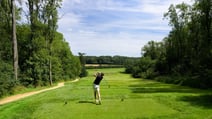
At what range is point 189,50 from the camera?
6588cm

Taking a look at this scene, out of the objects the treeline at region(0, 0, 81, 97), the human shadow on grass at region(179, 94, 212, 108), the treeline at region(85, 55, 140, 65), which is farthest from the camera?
the treeline at region(85, 55, 140, 65)

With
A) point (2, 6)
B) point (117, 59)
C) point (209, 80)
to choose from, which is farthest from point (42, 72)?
point (117, 59)

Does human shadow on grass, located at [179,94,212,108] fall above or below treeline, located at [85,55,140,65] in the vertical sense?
below

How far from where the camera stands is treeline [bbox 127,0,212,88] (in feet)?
141

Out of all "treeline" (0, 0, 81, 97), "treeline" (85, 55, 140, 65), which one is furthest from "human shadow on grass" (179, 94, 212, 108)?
"treeline" (85, 55, 140, 65)

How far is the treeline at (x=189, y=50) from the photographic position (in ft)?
141

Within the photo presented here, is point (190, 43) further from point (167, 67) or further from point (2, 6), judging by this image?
point (2, 6)

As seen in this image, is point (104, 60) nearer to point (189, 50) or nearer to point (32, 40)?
point (189, 50)

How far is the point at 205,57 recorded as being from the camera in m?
42.5

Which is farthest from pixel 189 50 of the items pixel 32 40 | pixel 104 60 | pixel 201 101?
pixel 104 60

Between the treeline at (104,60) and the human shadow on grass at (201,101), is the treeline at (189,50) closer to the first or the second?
the human shadow on grass at (201,101)

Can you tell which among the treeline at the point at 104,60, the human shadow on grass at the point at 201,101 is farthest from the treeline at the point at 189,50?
the treeline at the point at 104,60

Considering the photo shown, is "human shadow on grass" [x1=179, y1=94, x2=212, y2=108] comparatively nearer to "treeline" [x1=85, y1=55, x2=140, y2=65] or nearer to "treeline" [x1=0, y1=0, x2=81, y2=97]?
"treeline" [x1=0, y1=0, x2=81, y2=97]

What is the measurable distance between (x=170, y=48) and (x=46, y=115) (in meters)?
66.6
